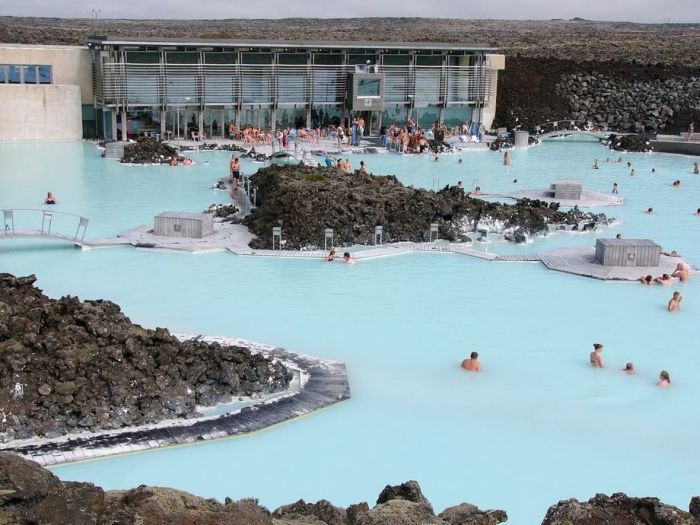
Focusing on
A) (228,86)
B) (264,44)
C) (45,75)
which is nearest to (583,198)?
(264,44)

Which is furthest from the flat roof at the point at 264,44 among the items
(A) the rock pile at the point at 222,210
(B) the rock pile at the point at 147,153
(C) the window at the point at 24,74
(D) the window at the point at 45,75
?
(A) the rock pile at the point at 222,210

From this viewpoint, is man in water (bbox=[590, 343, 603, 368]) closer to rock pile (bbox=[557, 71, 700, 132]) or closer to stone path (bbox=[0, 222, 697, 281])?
stone path (bbox=[0, 222, 697, 281])

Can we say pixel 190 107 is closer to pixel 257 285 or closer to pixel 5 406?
pixel 257 285

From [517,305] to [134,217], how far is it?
12.6 meters

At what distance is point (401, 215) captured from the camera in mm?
25672

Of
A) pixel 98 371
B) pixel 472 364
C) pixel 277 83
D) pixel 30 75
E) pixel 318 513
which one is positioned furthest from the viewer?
pixel 277 83

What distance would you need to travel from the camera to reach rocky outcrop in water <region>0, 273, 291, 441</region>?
1273 cm

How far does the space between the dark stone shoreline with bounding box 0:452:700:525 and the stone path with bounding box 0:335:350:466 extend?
15.2 feet

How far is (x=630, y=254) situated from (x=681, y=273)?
1.32 meters

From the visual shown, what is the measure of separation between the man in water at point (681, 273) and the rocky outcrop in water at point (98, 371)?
1118 centimetres

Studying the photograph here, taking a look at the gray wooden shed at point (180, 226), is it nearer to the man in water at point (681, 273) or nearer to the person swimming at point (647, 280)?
the person swimming at point (647, 280)

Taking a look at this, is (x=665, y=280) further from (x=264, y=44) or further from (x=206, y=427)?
(x=264, y=44)

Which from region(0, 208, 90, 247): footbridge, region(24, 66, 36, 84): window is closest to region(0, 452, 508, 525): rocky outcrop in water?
region(0, 208, 90, 247): footbridge

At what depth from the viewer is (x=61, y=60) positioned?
43.0 m
